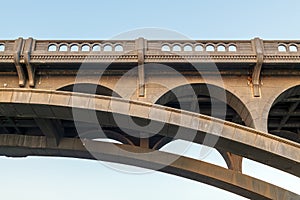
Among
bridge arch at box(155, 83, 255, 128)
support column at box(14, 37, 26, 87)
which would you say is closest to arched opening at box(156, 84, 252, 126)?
bridge arch at box(155, 83, 255, 128)

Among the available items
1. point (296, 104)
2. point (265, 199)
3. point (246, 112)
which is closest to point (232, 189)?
point (265, 199)

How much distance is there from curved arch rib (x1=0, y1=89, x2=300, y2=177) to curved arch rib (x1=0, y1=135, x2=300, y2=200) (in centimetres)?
403

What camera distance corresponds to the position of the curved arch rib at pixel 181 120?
505 inches

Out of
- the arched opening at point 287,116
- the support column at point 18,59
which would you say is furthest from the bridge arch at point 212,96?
the support column at point 18,59

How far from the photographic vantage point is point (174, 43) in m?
16.8

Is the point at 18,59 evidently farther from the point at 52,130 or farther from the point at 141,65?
the point at 141,65

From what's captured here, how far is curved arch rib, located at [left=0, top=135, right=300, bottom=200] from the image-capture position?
17.3 m

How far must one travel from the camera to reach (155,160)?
59.5 ft

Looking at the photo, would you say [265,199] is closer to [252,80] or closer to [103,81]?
[252,80]

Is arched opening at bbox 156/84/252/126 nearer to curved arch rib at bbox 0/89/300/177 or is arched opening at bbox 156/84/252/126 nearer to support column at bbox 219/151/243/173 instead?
support column at bbox 219/151/243/173

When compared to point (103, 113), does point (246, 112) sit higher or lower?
higher

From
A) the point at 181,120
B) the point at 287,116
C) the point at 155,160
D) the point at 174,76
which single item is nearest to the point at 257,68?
the point at 174,76

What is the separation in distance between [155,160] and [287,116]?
716 centimetres

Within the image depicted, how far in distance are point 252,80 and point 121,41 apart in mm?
5440
